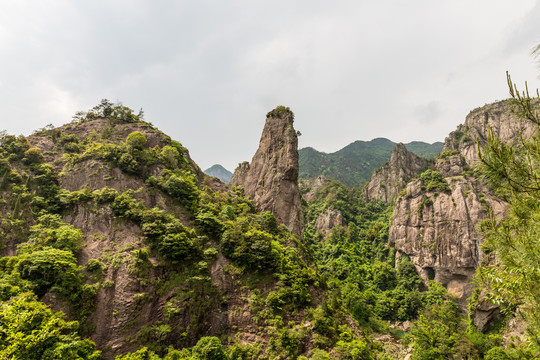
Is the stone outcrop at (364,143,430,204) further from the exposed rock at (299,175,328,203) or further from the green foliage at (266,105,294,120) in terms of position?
the green foliage at (266,105,294,120)

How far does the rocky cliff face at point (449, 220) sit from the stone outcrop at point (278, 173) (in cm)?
3899

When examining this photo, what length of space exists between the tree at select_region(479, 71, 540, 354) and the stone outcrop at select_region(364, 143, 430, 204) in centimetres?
9423

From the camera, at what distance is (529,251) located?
715cm

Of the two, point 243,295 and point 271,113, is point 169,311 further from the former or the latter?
point 271,113

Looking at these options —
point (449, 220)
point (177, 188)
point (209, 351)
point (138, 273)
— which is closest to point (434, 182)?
point (449, 220)

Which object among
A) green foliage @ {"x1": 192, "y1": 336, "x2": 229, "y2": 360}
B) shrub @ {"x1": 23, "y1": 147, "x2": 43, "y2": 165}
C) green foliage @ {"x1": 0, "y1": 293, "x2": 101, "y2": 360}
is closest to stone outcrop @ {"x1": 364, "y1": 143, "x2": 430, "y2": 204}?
green foliage @ {"x1": 192, "y1": 336, "x2": 229, "y2": 360}

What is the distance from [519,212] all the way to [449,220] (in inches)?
2620

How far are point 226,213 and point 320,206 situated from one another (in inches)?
2939

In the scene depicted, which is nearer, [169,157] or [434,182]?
[169,157]

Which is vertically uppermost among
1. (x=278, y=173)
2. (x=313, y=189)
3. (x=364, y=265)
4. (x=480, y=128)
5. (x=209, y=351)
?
(x=480, y=128)

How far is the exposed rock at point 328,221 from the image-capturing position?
87188 millimetres

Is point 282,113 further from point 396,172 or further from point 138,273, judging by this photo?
point 396,172

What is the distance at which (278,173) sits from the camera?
151 feet

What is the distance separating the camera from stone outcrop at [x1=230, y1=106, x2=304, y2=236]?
44500 millimetres
